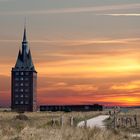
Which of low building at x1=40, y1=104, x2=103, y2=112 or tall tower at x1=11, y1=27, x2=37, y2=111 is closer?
low building at x1=40, y1=104, x2=103, y2=112

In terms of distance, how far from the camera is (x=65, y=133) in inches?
909

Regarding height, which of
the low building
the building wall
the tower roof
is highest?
the tower roof

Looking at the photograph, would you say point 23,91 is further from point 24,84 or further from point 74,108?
point 74,108

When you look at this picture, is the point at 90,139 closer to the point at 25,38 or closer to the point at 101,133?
the point at 101,133

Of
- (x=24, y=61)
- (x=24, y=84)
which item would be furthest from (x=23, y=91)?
(x=24, y=61)

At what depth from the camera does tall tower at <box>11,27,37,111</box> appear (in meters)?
171

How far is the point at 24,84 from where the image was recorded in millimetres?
175250

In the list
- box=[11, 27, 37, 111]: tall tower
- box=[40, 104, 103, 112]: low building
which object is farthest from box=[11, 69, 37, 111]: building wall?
box=[40, 104, 103, 112]: low building

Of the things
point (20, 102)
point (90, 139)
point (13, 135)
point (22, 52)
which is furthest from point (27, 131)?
point (22, 52)

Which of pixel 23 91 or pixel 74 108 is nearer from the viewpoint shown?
pixel 23 91

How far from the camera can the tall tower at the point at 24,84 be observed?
171100 mm

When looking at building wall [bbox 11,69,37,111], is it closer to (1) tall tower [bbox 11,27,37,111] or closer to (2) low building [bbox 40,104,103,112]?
(1) tall tower [bbox 11,27,37,111]

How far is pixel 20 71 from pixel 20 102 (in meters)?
12.9

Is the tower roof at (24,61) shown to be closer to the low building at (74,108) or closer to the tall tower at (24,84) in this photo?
the tall tower at (24,84)
